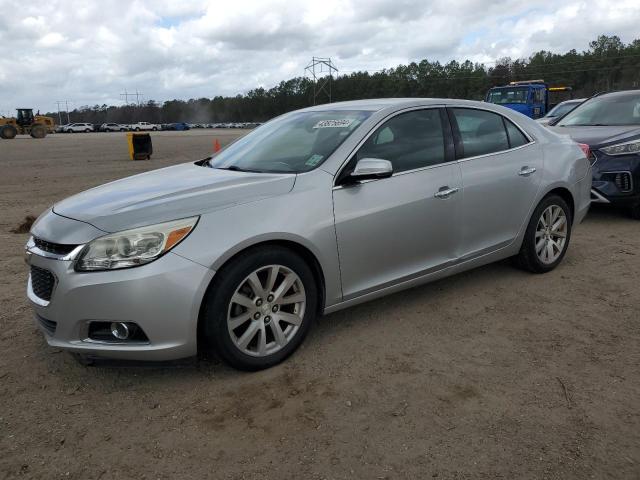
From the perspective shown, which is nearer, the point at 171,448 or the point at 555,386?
the point at 171,448

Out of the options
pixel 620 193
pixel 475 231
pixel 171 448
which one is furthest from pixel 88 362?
pixel 620 193

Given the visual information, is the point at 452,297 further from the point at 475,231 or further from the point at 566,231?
the point at 566,231

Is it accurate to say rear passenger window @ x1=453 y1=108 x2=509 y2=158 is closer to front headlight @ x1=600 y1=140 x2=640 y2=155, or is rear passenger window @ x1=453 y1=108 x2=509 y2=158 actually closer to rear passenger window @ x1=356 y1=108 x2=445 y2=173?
rear passenger window @ x1=356 y1=108 x2=445 y2=173

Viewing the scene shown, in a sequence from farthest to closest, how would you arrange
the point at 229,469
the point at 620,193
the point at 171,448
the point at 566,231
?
the point at 620,193 → the point at 566,231 → the point at 171,448 → the point at 229,469

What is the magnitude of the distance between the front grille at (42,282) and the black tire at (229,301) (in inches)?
33.4

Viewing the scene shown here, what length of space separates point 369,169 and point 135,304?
62.4 inches

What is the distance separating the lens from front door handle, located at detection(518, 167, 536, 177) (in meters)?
4.35

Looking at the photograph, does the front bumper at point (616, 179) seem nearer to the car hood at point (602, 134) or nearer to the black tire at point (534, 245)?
the car hood at point (602, 134)

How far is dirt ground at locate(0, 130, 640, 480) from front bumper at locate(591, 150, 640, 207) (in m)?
2.84

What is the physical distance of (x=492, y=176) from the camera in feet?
13.6

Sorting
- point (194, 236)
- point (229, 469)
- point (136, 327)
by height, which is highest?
point (194, 236)

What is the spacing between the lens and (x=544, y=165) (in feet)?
14.9

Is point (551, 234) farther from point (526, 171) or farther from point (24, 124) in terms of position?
point (24, 124)

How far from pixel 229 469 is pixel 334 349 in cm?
124
